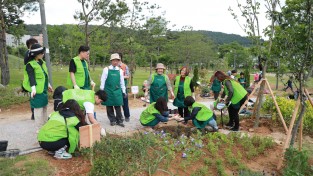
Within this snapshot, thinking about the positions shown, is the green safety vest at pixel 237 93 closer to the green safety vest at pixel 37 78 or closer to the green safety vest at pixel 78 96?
the green safety vest at pixel 78 96

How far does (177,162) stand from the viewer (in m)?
4.22

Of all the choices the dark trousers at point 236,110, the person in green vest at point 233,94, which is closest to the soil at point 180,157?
the dark trousers at point 236,110

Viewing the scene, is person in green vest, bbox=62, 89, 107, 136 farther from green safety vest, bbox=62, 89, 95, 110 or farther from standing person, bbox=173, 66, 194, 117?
standing person, bbox=173, 66, 194, 117

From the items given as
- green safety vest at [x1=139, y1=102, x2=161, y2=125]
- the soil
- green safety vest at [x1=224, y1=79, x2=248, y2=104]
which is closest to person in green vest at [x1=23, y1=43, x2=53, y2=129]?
the soil

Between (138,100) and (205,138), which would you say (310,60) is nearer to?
(205,138)

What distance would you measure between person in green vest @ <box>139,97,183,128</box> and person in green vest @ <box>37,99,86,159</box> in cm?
198

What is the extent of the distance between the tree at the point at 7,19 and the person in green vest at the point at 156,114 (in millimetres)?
11882

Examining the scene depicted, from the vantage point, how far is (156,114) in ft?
18.5

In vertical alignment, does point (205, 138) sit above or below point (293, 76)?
below

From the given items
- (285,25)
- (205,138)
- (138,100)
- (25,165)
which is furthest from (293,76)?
(138,100)

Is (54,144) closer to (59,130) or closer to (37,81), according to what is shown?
(59,130)

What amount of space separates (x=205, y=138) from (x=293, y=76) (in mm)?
1940

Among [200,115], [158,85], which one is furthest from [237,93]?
[158,85]

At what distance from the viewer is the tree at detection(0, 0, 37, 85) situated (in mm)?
14617
